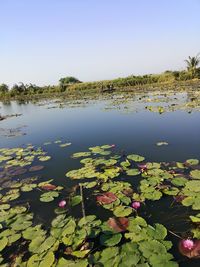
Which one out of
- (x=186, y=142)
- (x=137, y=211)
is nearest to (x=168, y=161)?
(x=186, y=142)

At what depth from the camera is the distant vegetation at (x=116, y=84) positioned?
3095 cm

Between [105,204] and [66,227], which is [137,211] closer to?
[105,204]

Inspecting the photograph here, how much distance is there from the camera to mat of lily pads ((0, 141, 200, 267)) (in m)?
2.64

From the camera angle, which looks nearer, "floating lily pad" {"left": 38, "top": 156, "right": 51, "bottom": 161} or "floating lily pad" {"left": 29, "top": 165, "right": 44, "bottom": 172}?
"floating lily pad" {"left": 29, "top": 165, "right": 44, "bottom": 172}

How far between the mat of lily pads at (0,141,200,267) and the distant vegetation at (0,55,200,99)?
2831cm

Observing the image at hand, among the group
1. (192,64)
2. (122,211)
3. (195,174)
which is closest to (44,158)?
(122,211)

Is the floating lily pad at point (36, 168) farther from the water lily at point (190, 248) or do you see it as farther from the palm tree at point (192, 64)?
the palm tree at point (192, 64)

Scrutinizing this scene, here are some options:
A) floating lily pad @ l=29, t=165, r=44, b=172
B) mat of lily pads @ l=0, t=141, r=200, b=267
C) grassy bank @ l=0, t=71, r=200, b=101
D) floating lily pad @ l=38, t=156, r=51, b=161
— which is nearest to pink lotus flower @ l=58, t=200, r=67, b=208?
mat of lily pads @ l=0, t=141, r=200, b=267

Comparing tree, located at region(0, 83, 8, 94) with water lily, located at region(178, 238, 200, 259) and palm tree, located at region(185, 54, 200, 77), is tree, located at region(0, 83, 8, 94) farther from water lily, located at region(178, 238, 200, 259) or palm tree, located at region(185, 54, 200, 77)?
water lily, located at region(178, 238, 200, 259)

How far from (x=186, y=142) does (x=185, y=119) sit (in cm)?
332

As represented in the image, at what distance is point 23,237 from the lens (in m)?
3.18

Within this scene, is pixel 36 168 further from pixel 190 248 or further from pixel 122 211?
pixel 190 248

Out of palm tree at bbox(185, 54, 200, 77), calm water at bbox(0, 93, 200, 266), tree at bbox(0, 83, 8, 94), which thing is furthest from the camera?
tree at bbox(0, 83, 8, 94)

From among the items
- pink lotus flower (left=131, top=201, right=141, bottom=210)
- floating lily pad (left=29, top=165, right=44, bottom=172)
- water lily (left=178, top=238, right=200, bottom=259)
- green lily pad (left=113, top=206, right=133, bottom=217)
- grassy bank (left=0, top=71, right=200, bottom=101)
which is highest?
grassy bank (left=0, top=71, right=200, bottom=101)
